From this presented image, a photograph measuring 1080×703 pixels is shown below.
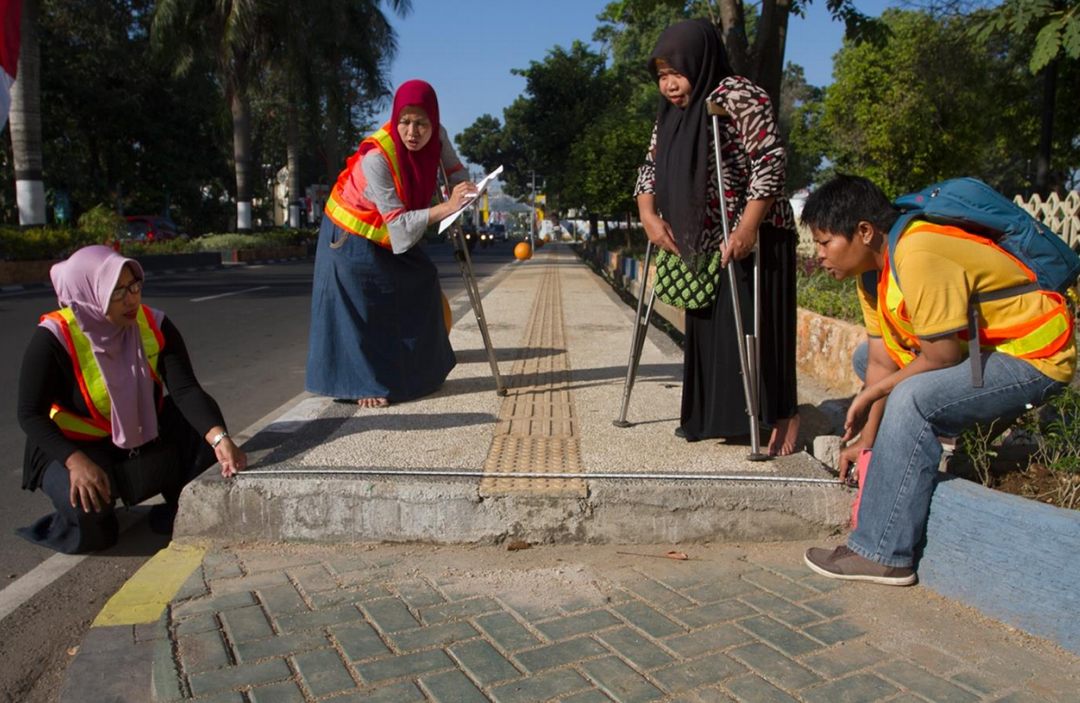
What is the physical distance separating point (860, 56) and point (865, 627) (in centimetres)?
2413

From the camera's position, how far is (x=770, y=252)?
3.72m

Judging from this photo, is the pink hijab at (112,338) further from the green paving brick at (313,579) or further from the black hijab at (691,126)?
the black hijab at (691,126)

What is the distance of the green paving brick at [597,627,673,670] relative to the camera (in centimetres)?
235

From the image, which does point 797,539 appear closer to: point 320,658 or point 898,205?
point 898,205

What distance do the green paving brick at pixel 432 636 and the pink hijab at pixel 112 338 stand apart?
1587mm

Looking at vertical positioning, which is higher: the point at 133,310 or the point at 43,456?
the point at 133,310

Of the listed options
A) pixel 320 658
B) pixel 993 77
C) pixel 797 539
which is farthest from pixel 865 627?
pixel 993 77

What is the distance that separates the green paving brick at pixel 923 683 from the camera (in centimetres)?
218

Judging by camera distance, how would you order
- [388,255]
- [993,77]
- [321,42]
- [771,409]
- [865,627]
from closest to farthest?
1. [865,627]
2. [771,409]
3. [388,255]
4. [993,77]
5. [321,42]

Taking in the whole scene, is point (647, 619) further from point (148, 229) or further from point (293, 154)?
point (293, 154)

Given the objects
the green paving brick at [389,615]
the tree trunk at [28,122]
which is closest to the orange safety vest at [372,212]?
the green paving brick at [389,615]

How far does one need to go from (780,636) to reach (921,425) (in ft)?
2.63

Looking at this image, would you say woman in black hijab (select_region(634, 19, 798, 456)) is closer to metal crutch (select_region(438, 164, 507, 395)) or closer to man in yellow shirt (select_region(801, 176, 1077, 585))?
man in yellow shirt (select_region(801, 176, 1077, 585))

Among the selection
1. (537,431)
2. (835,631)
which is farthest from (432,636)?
(537,431)
